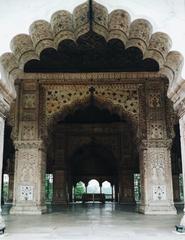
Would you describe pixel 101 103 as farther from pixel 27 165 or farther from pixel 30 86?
pixel 27 165

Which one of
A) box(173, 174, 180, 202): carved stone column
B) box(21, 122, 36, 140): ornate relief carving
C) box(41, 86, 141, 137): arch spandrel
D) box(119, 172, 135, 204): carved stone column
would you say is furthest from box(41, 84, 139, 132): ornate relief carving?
box(173, 174, 180, 202): carved stone column

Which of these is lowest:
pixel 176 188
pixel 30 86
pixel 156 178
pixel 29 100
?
pixel 176 188

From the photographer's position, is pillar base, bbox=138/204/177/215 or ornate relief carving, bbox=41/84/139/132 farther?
ornate relief carving, bbox=41/84/139/132

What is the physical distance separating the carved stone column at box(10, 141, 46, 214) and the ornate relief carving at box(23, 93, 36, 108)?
58.9 inches

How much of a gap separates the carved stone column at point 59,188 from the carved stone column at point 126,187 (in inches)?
129

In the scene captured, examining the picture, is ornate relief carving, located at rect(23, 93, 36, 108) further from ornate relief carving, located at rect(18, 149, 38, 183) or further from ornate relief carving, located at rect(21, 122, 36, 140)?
ornate relief carving, located at rect(18, 149, 38, 183)

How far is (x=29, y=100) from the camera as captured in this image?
1360 cm

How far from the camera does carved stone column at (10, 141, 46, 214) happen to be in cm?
1269

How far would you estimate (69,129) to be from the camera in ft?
68.0

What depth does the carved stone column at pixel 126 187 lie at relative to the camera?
2002cm

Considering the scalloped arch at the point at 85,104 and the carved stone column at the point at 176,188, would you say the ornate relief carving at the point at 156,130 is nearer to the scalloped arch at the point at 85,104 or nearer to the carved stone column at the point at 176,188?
the scalloped arch at the point at 85,104

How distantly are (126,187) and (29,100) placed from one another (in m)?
9.25

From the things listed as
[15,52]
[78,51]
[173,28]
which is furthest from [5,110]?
[78,51]

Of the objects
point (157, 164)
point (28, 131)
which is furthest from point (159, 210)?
point (28, 131)
